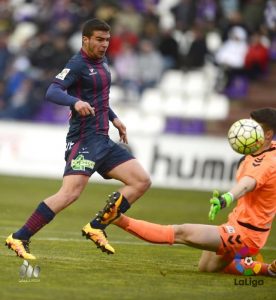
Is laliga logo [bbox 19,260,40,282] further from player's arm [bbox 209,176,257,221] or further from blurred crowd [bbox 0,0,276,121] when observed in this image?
blurred crowd [bbox 0,0,276,121]

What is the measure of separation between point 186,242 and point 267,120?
4.43 ft

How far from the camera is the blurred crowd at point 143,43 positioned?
984 inches

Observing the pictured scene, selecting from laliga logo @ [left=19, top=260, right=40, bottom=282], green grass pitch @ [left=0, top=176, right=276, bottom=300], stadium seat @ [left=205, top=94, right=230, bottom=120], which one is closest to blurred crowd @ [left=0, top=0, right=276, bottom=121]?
stadium seat @ [left=205, top=94, right=230, bottom=120]

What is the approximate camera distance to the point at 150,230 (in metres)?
9.43

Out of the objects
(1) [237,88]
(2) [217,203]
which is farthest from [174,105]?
(2) [217,203]

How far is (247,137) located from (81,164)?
176 centimetres

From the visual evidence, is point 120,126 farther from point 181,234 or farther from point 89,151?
point 181,234

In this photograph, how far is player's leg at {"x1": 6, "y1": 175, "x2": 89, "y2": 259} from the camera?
9605 millimetres

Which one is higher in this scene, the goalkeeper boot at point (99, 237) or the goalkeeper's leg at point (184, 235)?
the goalkeeper's leg at point (184, 235)

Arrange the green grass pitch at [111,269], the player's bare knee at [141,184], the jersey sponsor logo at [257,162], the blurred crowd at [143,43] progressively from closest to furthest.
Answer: the green grass pitch at [111,269]
the jersey sponsor logo at [257,162]
the player's bare knee at [141,184]
the blurred crowd at [143,43]

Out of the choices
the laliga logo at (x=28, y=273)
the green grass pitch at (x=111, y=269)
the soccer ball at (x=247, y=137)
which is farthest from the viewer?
the soccer ball at (x=247, y=137)

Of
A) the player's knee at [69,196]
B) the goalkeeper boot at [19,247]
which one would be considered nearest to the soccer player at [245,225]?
the player's knee at [69,196]

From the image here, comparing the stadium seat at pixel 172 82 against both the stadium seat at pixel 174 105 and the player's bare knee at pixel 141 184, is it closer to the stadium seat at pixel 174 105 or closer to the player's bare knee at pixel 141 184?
the stadium seat at pixel 174 105

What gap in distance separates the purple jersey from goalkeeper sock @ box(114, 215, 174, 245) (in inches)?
41.2
